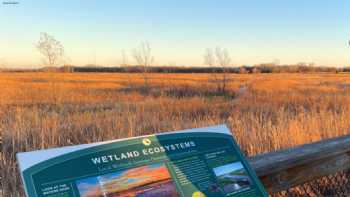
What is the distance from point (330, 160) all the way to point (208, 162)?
5.64 feet

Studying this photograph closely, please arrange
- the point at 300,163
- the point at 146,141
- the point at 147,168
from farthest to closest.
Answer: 1. the point at 300,163
2. the point at 146,141
3. the point at 147,168

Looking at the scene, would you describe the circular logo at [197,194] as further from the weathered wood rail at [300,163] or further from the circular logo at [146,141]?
the weathered wood rail at [300,163]

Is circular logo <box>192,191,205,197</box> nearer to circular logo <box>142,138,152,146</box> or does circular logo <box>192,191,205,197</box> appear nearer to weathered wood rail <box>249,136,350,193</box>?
circular logo <box>142,138,152,146</box>

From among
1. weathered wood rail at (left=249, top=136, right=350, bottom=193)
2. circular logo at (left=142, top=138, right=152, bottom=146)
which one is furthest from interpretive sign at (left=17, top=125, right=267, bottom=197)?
weathered wood rail at (left=249, top=136, right=350, bottom=193)

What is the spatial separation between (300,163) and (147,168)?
157 cm

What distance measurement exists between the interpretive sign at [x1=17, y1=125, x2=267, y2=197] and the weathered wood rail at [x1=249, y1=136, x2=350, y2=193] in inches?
25.4

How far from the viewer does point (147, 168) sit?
1.87 m

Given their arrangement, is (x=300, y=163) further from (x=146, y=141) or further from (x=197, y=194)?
(x=146, y=141)

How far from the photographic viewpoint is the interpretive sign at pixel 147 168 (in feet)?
5.43

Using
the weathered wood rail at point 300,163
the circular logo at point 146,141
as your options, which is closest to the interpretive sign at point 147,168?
the circular logo at point 146,141

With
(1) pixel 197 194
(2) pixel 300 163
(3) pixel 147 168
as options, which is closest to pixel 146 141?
(3) pixel 147 168

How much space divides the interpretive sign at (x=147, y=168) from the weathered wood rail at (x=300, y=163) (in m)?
0.64

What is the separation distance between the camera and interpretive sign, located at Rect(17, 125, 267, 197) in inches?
65.2

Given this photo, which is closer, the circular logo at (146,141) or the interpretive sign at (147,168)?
the interpretive sign at (147,168)
